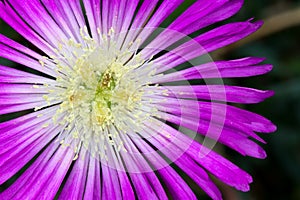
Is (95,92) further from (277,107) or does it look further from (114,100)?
(277,107)

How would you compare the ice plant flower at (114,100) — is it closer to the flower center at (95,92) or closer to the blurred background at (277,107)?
the flower center at (95,92)

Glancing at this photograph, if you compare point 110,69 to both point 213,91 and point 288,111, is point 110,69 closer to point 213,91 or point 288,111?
point 213,91

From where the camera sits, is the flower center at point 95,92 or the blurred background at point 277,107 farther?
the blurred background at point 277,107

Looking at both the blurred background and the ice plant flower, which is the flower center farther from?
the blurred background

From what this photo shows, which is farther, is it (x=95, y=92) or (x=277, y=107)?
(x=277, y=107)

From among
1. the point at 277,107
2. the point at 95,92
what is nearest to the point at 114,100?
the point at 95,92

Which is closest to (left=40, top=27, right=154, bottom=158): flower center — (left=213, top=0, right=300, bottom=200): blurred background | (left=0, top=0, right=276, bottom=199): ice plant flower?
(left=0, top=0, right=276, bottom=199): ice plant flower

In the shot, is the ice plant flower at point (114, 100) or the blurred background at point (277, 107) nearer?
the ice plant flower at point (114, 100)

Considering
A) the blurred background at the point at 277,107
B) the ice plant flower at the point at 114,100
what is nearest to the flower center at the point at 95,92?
the ice plant flower at the point at 114,100

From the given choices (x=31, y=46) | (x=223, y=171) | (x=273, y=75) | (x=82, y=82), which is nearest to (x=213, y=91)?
(x=223, y=171)
